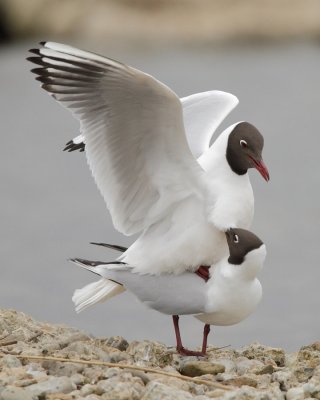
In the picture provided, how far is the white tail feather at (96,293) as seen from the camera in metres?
6.23

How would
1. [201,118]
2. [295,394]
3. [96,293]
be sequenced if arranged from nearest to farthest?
1. [295,394]
2. [96,293]
3. [201,118]

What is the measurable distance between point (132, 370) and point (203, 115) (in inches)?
80.9

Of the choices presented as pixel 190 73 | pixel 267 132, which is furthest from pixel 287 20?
pixel 267 132

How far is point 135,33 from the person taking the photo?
20.9m

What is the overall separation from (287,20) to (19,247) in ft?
35.1

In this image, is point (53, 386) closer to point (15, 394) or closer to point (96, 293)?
point (15, 394)

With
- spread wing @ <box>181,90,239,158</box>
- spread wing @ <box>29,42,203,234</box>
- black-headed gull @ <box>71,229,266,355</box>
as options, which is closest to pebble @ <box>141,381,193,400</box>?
black-headed gull @ <box>71,229,266,355</box>

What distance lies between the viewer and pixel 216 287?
5.77 m

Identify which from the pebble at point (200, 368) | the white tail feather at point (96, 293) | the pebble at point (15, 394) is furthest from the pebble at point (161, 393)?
the white tail feather at point (96, 293)

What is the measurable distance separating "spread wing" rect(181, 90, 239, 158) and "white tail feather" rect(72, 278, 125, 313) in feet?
2.91

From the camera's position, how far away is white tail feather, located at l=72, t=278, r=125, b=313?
20.5 ft

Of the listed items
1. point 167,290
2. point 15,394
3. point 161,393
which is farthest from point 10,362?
point 167,290

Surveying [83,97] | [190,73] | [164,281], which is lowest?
[164,281]

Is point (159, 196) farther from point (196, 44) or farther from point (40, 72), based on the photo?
point (196, 44)
